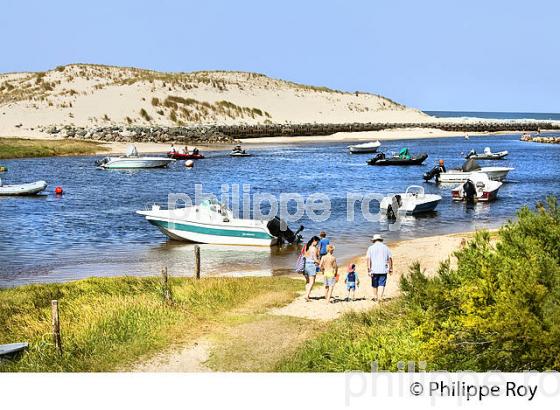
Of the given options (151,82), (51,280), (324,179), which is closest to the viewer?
(51,280)

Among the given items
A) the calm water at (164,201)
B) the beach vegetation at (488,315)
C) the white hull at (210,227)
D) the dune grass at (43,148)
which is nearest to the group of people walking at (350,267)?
the beach vegetation at (488,315)

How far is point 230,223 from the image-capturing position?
117 ft

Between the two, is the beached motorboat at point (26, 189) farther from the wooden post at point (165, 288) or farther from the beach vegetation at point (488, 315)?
the beach vegetation at point (488, 315)

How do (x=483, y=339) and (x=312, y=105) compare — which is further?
(x=312, y=105)

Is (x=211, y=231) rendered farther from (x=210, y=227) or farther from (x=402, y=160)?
(x=402, y=160)

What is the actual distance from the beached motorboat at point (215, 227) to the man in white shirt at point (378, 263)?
14.5 meters

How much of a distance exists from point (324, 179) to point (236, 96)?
10499 cm

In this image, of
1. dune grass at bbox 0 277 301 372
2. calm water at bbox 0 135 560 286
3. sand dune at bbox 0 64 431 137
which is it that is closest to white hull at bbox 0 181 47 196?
calm water at bbox 0 135 560 286

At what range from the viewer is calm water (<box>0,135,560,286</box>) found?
32.3m

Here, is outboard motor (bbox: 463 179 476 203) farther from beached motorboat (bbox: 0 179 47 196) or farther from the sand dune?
the sand dune

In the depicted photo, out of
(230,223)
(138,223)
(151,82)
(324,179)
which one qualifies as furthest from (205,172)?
Answer: (151,82)

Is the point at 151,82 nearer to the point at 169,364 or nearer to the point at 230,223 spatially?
the point at 230,223

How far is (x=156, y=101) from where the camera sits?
151 metres

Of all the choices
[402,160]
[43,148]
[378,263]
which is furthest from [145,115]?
[378,263]
